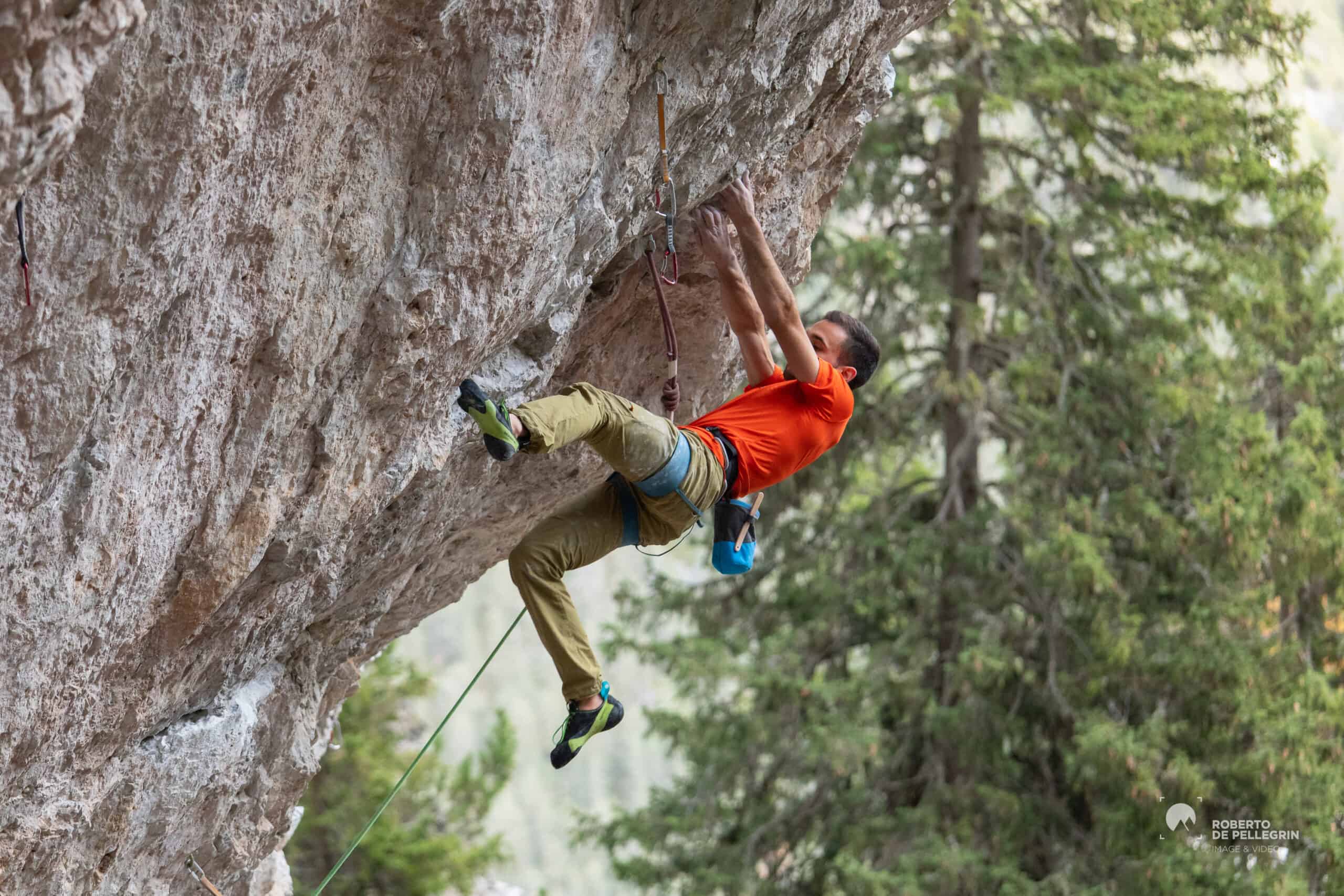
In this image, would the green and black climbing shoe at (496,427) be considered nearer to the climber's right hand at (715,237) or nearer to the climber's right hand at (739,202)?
the climber's right hand at (715,237)

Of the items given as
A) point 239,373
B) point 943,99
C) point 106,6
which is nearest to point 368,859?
point 943,99

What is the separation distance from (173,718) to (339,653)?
3.67 ft

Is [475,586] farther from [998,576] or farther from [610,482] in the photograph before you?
[610,482]

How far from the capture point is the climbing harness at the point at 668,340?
4.95 metres

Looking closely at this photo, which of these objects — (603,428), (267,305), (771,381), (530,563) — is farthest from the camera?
(771,381)

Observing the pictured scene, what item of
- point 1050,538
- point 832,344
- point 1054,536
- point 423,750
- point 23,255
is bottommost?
point 423,750

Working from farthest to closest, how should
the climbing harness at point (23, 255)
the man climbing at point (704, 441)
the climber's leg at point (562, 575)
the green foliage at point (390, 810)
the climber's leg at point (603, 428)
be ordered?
the green foliage at point (390, 810)
the climber's leg at point (562, 575)
the man climbing at point (704, 441)
the climber's leg at point (603, 428)
the climbing harness at point (23, 255)

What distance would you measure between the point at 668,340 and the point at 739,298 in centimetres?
31

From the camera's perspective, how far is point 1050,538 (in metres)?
10.3

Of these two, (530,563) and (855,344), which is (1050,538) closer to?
(855,344)

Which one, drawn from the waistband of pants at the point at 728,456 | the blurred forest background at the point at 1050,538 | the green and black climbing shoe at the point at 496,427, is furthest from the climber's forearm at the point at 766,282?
the blurred forest background at the point at 1050,538

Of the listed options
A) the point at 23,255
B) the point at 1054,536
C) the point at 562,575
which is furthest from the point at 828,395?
the point at 1054,536

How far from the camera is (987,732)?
432 inches

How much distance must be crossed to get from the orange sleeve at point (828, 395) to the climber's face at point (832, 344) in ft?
0.72
